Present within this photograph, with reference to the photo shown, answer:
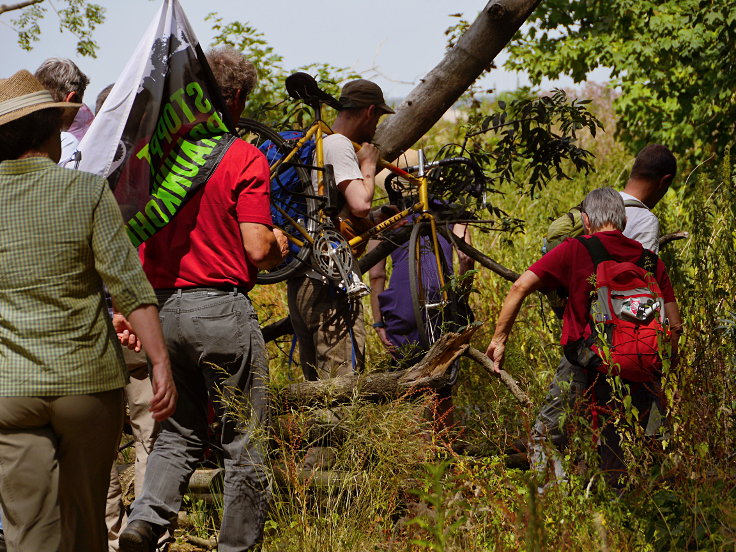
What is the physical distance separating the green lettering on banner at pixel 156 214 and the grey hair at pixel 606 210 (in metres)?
2.07

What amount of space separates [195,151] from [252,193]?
36 centimetres

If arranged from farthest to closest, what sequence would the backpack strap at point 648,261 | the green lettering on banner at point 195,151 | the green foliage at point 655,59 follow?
the green foliage at point 655,59
the backpack strap at point 648,261
the green lettering on banner at point 195,151

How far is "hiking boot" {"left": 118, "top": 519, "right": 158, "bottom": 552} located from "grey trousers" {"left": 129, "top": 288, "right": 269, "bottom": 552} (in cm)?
5

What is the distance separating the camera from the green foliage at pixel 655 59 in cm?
794

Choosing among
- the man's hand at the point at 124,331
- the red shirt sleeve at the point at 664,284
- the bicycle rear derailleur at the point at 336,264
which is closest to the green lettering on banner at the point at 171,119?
the man's hand at the point at 124,331

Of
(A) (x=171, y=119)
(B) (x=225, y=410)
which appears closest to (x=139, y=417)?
(B) (x=225, y=410)

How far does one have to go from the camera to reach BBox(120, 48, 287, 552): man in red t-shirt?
4.03m

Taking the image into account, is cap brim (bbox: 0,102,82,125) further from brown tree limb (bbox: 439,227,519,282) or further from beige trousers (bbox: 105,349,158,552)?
brown tree limb (bbox: 439,227,519,282)

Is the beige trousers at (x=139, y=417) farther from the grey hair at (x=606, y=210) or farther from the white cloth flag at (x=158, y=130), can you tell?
the grey hair at (x=606, y=210)

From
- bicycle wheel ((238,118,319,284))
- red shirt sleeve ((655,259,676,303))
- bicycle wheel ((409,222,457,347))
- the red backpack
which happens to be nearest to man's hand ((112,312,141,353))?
bicycle wheel ((238,118,319,284))

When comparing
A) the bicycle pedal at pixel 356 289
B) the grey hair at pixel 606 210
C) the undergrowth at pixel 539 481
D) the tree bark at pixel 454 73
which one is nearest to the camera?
the undergrowth at pixel 539 481

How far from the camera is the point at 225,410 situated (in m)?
4.04

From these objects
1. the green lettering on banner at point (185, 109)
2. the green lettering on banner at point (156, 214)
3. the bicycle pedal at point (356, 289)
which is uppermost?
the green lettering on banner at point (185, 109)

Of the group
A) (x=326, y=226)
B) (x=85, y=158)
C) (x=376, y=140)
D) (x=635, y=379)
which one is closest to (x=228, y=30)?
(x=376, y=140)
